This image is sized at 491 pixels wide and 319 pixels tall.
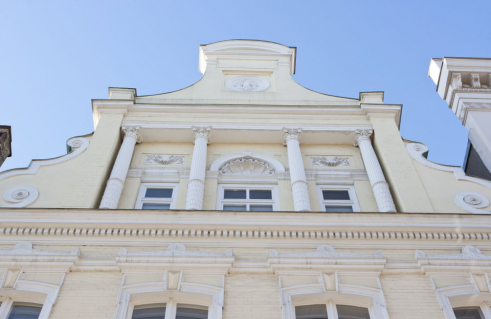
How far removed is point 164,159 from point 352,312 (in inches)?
265

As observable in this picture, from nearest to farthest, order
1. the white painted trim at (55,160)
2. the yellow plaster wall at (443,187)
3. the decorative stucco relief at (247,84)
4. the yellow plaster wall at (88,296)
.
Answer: the yellow plaster wall at (88,296) < the yellow plaster wall at (443,187) < the white painted trim at (55,160) < the decorative stucco relief at (247,84)

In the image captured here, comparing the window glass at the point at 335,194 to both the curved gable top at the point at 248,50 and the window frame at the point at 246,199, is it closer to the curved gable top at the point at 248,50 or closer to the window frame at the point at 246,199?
the window frame at the point at 246,199

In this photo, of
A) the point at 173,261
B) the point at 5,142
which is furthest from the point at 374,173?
the point at 5,142

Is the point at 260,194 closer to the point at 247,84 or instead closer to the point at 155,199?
the point at 155,199

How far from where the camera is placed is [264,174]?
46.6 ft

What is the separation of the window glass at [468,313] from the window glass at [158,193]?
676 centimetres

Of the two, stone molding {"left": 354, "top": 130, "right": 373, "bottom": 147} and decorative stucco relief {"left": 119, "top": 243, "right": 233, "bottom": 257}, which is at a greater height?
stone molding {"left": 354, "top": 130, "right": 373, "bottom": 147}

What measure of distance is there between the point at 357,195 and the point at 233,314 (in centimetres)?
517

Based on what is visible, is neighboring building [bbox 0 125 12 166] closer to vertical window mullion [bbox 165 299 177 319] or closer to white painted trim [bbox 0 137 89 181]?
white painted trim [bbox 0 137 89 181]

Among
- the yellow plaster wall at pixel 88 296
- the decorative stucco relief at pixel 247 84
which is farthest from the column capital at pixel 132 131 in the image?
the yellow plaster wall at pixel 88 296

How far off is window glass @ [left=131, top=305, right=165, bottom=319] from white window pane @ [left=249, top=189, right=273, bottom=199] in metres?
4.27

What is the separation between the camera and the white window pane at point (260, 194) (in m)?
13.5

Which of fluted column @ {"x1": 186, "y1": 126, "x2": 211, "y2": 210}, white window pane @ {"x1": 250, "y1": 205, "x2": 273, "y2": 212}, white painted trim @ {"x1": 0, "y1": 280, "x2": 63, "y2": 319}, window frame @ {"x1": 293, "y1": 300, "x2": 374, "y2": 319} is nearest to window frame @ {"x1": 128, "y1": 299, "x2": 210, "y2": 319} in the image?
white painted trim @ {"x1": 0, "y1": 280, "x2": 63, "y2": 319}

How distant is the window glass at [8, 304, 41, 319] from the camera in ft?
31.9
